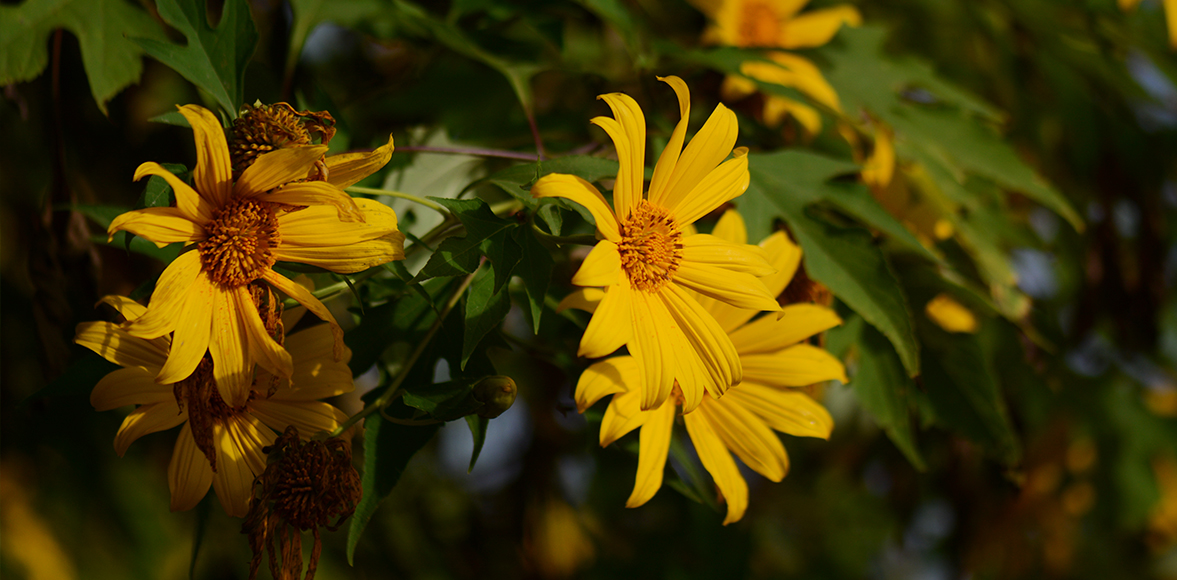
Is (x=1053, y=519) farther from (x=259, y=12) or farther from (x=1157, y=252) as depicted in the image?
(x=259, y=12)

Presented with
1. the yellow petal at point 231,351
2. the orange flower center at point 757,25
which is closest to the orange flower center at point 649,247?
the yellow petal at point 231,351

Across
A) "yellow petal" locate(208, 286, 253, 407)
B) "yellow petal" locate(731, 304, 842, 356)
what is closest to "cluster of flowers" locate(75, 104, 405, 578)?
"yellow petal" locate(208, 286, 253, 407)

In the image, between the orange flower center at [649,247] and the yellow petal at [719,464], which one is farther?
the yellow petal at [719,464]

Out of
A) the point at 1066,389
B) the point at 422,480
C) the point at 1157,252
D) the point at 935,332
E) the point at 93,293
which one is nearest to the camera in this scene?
the point at 93,293

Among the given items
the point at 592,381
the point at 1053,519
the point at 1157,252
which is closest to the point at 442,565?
the point at 592,381

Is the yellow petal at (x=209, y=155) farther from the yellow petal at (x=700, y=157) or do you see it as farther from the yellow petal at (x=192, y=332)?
the yellow petal at (x=700, y=157)

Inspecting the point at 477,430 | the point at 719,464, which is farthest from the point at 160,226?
the point at 719,464
